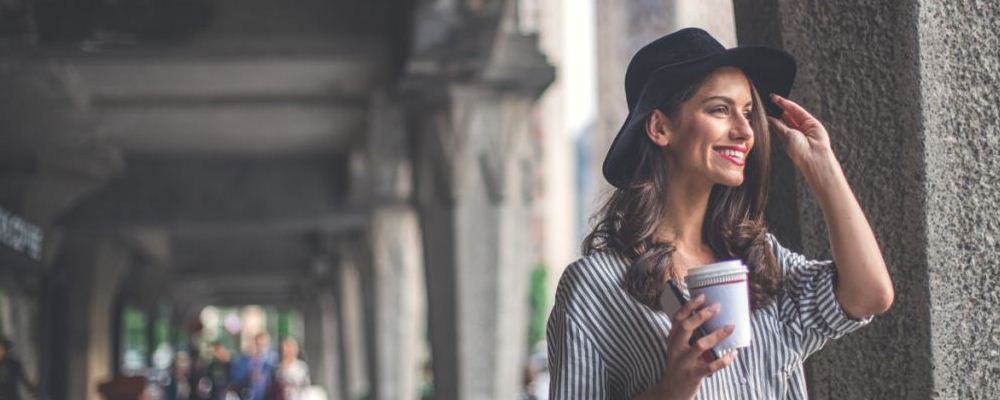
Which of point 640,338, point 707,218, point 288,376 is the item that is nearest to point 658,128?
point 707,218

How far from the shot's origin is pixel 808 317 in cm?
322

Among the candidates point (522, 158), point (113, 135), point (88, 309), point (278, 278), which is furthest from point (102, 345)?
point (278, 278)

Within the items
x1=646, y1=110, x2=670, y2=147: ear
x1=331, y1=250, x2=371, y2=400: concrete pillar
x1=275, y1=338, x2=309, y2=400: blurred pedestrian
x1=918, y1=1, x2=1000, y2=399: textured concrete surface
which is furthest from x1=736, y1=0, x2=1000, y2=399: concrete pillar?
x1=331, y1=250, x2=371, y2=400: concrete pillar

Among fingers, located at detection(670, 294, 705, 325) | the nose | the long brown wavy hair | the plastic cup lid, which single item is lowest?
fingers, located at detection(670, 294, 705, 325)

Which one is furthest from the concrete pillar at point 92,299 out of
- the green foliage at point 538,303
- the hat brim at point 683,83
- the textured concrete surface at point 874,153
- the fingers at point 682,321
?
the green foliage at point 538,303

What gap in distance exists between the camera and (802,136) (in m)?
3.22

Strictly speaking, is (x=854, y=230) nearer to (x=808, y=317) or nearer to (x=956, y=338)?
(x=808, y=317)

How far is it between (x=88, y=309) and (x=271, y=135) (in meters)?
12.2

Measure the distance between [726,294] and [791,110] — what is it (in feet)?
2.02

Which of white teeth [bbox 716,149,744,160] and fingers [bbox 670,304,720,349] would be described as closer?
fingers [bbox 670,304,720,349]

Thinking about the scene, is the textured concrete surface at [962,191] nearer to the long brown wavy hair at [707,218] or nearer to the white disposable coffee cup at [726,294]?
the long brown wavy hair at [707,218]

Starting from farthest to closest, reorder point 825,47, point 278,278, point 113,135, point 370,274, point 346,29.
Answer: point 278,278 → point 370,274 → point 113,135 → point 346,29 → point 825,47

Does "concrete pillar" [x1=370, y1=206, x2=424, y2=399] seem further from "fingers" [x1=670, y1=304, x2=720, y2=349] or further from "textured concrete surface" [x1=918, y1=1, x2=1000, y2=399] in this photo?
"fingers" [x1=670, y1=304, x2=720, y2=349]

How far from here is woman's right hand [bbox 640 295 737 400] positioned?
9.36 feet
